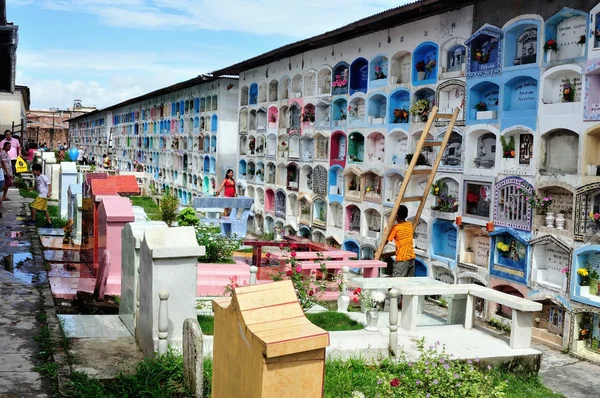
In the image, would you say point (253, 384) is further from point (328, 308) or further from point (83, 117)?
point (83, 117)

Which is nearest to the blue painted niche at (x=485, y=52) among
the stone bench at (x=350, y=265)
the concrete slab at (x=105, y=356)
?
the stone bench at (x=350, y=265)

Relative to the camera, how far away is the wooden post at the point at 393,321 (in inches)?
253

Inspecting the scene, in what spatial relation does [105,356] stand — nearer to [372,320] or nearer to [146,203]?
[372,320]

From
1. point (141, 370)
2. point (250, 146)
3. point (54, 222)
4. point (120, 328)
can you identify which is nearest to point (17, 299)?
point (120, 328)

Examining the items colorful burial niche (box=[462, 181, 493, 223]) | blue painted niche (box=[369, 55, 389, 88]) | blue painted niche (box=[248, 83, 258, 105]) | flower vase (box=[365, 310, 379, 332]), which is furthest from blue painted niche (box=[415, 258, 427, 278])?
blue painted niche (box=[248, 83, 258, 105])

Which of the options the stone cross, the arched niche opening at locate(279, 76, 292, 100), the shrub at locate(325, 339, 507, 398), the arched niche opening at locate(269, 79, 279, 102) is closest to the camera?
the shrub at locate(325, 339, 507, 398)

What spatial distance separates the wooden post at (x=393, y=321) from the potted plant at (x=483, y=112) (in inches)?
235

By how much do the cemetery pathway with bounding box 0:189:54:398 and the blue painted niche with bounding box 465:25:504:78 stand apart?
7.68 m

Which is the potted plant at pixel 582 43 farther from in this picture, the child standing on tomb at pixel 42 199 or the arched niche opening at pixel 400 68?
the child standing on tomb at pixel 42 199

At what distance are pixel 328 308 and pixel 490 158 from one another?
4.38 meters


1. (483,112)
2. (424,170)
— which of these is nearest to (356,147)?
(424,170)

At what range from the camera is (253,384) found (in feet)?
12.0

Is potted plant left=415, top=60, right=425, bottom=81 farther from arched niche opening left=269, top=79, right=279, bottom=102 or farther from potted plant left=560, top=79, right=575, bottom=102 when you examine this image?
arched niche opening left=269, top=79, right=279, bottom=102

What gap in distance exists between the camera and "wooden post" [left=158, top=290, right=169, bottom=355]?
5664 millimetres
